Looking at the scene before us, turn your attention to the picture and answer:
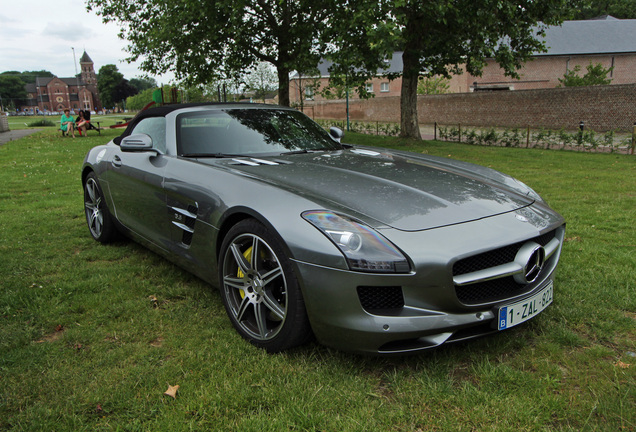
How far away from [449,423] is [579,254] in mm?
2789

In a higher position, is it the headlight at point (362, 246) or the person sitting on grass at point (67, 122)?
the person sitting on grass at point (67, 122)

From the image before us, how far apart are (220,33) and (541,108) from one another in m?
20.1

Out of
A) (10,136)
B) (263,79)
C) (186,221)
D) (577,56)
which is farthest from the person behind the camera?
(577,56)

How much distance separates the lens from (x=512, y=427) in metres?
1.96

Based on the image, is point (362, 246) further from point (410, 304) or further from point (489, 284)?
point (489, 284)

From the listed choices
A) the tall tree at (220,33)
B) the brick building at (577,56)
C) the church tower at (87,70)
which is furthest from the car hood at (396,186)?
the church tower at (87,70)

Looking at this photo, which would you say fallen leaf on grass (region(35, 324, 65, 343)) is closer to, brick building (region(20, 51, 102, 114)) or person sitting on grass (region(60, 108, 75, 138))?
person sitting on grass (region(60, 108, 75, 138))

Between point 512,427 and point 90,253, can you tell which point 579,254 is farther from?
point 90,253

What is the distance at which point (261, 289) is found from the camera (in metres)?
2.61

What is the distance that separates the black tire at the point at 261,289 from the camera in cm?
241

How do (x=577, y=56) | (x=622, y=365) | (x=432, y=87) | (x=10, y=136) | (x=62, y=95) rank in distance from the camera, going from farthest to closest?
(x=62, y=95)
(x=432, y=87)
(x=577, y=56)
(x=10, y=136)
(x=622, y=365)

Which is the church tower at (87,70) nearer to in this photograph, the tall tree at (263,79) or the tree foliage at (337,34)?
the tall tree at (263,79)

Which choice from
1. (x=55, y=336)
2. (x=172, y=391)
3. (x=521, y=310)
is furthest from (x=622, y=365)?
(x=55, y=336)

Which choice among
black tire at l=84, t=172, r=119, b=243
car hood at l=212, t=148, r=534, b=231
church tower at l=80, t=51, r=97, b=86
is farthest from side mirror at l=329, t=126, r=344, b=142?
church tower at l=80, t=51, r=97, b=86
